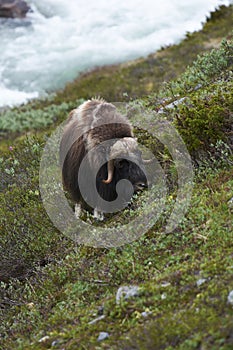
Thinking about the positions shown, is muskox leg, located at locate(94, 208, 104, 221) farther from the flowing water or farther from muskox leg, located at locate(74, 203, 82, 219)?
the flowing water

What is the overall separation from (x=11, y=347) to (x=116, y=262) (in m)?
0.94

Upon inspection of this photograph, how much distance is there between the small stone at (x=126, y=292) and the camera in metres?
3.59

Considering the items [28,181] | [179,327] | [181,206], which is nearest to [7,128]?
[28,181]

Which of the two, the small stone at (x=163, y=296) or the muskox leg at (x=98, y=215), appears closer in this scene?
the small stone at (x=163, y=296)

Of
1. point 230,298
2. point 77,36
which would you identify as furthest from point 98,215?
point 77,36

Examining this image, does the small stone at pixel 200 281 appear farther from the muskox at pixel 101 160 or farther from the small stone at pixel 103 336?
the muskox at pixel 101 160

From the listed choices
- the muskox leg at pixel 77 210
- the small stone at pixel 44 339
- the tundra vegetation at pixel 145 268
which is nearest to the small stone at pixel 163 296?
the tundra vegetation at pixel 145 268

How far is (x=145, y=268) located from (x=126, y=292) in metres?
0.33

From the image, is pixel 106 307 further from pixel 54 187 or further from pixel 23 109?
pixel 23 109

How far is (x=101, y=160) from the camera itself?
5.48 metres

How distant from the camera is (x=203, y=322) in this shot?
9.78 ft

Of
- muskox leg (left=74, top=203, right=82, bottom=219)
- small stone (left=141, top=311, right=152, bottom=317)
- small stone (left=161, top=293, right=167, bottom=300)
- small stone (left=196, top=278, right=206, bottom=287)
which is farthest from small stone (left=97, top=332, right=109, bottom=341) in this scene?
muskox leg (left=74, top=203, right=82, bottom=219)

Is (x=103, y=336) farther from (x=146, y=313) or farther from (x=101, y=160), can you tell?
(x=101, y=160)

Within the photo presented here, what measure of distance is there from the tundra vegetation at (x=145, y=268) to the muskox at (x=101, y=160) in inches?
11.1
